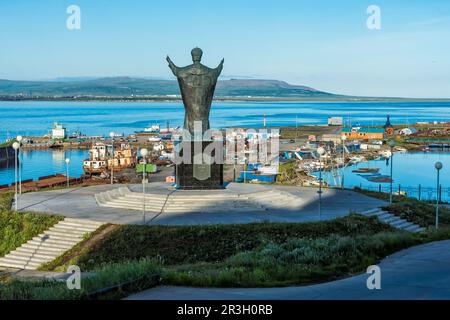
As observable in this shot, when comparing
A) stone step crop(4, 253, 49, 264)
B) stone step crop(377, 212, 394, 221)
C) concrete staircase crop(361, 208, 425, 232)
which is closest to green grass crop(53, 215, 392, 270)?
stone step crop(4, 253, 49, 264)

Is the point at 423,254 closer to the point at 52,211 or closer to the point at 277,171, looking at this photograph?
the point at 52,211

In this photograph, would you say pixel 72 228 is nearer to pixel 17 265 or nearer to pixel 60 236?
pixel 60 236

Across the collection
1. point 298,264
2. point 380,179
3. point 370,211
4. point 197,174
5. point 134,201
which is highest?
point 197,174

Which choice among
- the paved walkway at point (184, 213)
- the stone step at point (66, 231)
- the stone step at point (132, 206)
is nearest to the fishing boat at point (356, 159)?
the paved walkway at point (184, 213)

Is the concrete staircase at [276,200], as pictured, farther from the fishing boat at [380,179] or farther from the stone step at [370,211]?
the fishing boat at [380,179]

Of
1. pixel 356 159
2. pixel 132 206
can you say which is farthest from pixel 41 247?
pixel 356 159

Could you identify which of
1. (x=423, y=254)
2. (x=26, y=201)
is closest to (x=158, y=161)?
(x=26, y=201)
